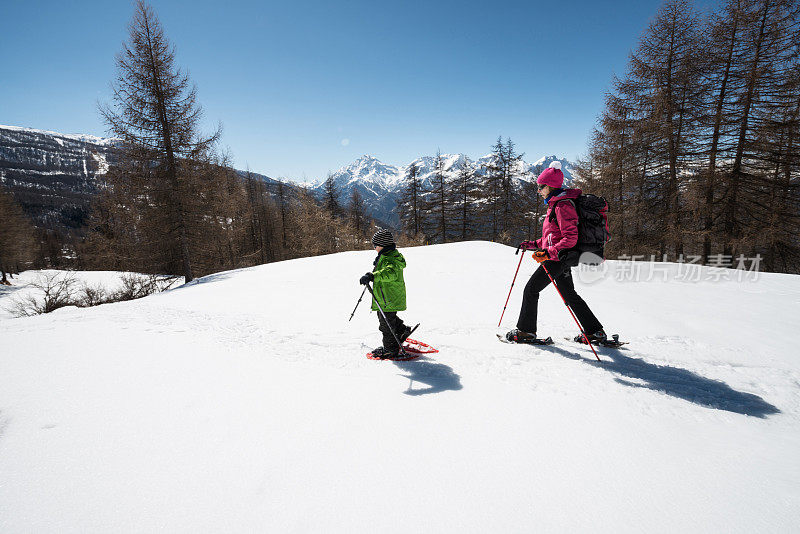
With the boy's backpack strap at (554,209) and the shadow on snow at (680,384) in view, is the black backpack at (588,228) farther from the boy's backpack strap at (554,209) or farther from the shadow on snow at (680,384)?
the shadow on snow at (680,384)

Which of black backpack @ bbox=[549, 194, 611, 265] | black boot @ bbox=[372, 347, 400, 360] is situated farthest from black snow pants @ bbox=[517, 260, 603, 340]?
black boot @ bbox=[372, 347, 400, 360]

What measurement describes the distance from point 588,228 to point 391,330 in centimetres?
276

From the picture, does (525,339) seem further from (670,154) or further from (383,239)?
(670,154)

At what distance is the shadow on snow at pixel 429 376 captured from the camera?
9.23 feet

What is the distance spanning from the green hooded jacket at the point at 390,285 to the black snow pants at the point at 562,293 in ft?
5.50

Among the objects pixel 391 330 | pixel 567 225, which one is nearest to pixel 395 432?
pixel 391 330

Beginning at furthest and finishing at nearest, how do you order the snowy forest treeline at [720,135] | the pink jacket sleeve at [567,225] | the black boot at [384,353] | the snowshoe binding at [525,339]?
the snowy forest treeline at [720,135] → the snowshoe binding at [525,339] → the black boot at [384,353] → the pink jacket sleeve at [567,225]

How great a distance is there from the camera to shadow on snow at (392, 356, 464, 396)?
281cm

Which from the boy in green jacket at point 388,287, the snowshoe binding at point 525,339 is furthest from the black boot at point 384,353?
the snowshoe binding at point 525,339

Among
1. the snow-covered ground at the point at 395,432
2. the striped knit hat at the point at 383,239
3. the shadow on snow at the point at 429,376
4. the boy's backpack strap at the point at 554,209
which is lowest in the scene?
the shadow on snow at the point at 429,376

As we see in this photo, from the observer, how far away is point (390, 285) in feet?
12.3

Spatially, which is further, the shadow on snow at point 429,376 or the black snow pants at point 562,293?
the black snow pants at point 562,293

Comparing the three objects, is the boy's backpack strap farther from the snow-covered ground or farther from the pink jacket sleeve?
the snow-covered ground

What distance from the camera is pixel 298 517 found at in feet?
4.78
